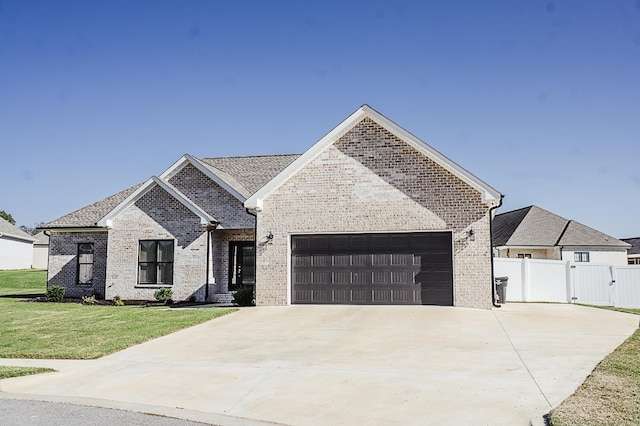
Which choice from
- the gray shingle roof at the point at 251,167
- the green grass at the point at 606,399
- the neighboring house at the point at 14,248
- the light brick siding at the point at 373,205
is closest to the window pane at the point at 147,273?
the gray shingle roof at the point at 251,167

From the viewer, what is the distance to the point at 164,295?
21.4m

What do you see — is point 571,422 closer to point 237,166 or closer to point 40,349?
point 40,349

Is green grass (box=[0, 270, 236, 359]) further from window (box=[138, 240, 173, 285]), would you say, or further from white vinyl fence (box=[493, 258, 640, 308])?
white vinyl fence (box=[493, 258, 640, 308])

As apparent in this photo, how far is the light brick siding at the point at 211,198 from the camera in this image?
2252 cm

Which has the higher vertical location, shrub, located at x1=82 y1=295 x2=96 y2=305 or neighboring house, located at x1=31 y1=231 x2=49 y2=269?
neighboring house, located at x1=31 y1=231 x2=49 y2=269

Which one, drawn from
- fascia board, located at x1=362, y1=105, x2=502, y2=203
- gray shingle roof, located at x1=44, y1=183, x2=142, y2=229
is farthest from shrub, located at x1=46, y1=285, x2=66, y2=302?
fascia board, located at x1=362, y1=105, x2=502, y2=203

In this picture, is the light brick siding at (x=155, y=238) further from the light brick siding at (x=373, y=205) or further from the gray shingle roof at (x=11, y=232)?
the gray shingle roof at (x=11, y=232)

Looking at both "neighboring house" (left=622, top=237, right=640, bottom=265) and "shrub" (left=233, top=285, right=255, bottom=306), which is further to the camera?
"neighboring house" (left=622, top=237, right=640, bottom=265)

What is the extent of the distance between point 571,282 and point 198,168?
16.0 m

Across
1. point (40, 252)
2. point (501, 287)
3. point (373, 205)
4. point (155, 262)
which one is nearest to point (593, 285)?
point (501, 287)

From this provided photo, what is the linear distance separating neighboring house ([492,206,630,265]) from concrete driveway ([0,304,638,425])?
2220 cm

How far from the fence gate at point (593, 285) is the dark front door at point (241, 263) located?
1294cm

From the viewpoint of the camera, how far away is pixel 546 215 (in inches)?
1554

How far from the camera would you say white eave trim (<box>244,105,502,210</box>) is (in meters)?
17.4
